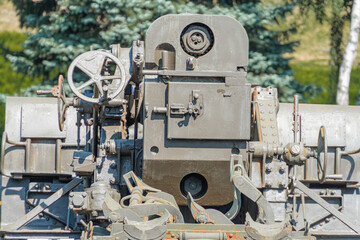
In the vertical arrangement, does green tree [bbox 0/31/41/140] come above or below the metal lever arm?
above

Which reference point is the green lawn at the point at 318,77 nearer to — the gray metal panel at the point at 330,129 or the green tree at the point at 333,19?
the green tree at the point at 333,19

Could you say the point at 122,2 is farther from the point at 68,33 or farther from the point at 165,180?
the point at 165,180

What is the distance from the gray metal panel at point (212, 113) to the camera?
8.87 metres

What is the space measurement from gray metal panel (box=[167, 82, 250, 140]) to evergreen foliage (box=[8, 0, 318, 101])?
24.2 feet

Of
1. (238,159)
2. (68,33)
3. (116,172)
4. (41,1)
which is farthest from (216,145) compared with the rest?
(41,1)

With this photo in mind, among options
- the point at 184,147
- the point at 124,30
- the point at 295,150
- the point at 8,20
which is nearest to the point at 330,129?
the point at 295,150

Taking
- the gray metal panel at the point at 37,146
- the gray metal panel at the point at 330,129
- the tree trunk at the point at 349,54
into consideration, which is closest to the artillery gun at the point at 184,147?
the gray metal panel at the point at 37,146

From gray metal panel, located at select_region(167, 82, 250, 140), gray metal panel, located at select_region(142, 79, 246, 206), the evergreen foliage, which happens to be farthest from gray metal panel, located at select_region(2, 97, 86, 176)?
the evergreen foliage

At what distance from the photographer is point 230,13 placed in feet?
53.9

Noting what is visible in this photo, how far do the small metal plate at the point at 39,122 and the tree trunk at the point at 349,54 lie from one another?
300 inches

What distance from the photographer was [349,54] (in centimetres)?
1752

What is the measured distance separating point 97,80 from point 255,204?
209cm

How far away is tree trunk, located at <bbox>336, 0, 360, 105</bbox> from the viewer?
1738 cm

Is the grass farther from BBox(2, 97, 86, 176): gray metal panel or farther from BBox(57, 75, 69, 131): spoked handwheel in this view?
BBox(57, 75, 69, 131): spoked handwheel
